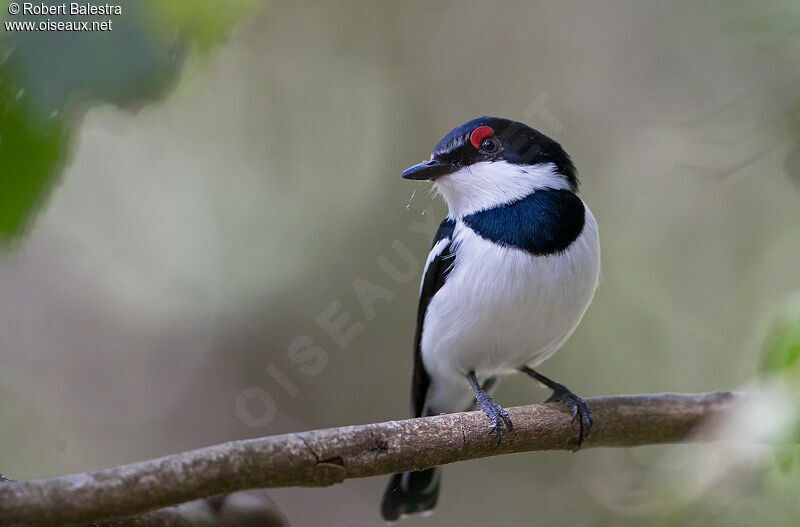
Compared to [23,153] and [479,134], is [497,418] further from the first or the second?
[23,153]

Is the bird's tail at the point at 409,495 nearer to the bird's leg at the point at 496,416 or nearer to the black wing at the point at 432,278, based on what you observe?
the black wing at the point at 432,278

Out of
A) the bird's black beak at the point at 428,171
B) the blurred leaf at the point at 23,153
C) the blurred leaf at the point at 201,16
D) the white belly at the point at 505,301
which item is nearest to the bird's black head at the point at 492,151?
the bird's black beak at the point at 428,171

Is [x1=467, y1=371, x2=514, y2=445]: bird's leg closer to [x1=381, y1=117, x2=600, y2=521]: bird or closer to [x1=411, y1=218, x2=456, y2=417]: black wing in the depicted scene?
[x1=381, y1=117, x2=600, y2=521]: bird

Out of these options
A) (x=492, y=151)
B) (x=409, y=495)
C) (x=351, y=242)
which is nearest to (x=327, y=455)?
(x=492, y=151)

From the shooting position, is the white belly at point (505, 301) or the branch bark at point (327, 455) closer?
the branch bark at point (327, 455)

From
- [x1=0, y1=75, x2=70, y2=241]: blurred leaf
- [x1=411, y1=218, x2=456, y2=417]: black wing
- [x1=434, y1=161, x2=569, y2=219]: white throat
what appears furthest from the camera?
[x1=411, y1=218, x2=456, y2=417]: black wing

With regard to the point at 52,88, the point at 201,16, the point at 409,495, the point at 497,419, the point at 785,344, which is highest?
the point at 201,16

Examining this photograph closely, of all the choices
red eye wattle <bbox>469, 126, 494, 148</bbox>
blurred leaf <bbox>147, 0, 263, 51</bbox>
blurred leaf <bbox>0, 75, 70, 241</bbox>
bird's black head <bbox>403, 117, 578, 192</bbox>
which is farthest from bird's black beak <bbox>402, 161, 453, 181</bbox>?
blurred leaf <bbox>0, 75, 70, 241</bbox>
